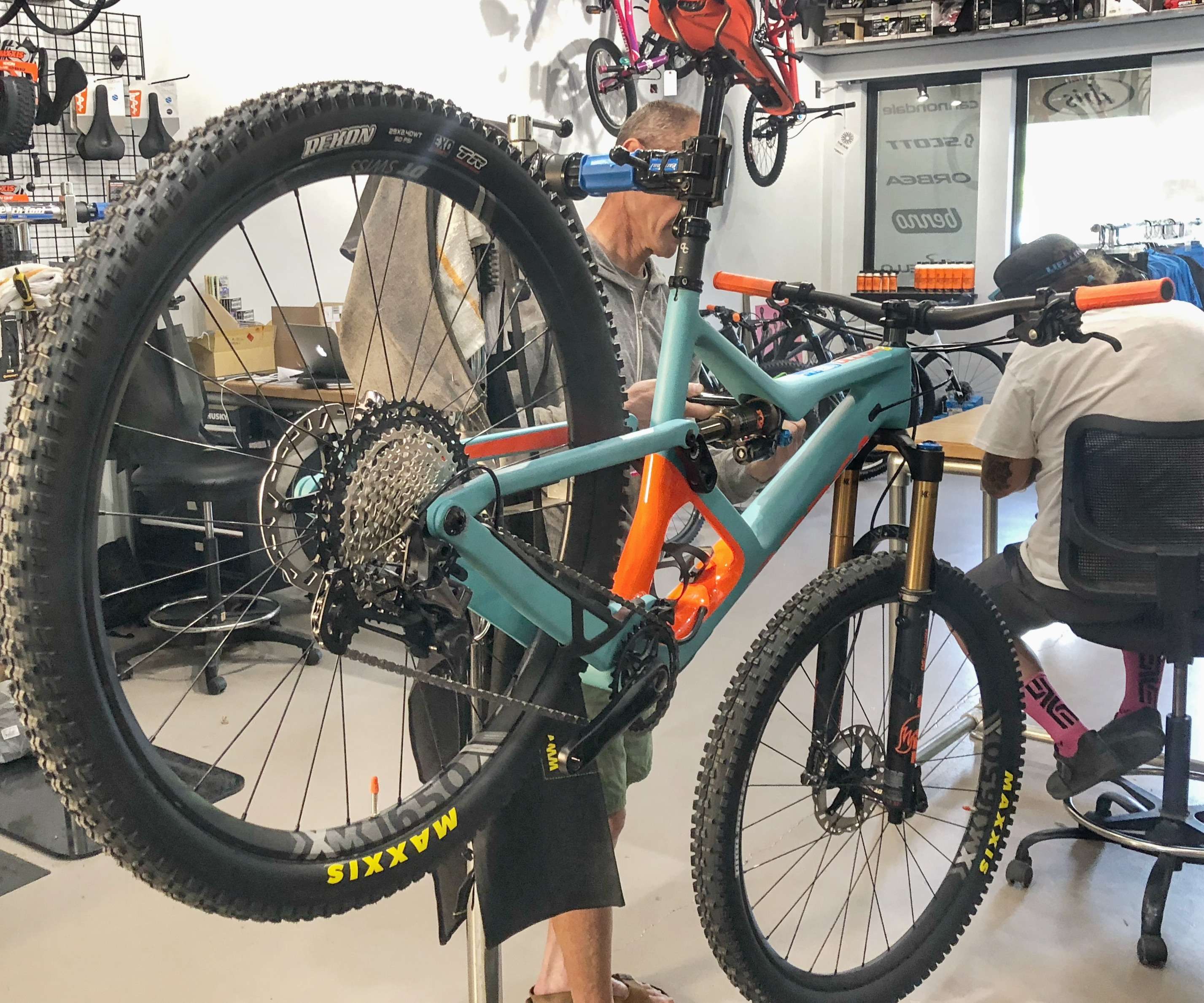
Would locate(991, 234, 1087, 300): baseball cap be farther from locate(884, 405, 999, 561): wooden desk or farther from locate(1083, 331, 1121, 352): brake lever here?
locate(1083, 331, 1121, 352): brake lever

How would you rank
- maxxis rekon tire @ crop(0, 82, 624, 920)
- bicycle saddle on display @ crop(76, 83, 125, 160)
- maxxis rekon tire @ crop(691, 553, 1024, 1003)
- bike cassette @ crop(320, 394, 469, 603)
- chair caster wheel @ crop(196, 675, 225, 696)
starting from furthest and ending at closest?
bicycle saddle on display @ crop(76, 83, 125, 160), chair caster wheel @ crop(196, 675, 225, 696), maxxis rekon tire @ crop(691, 553, 1024, 1003), bike cassette @ crop(320, 394, 469, 603), maxxis rekon tire @ crop(0, 82, 624, 920)

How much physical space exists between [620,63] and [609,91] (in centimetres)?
24

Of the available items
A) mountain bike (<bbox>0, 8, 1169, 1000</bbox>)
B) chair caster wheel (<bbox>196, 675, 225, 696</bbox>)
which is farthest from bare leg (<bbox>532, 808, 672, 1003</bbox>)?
chair caster wheel (<bbox>196, 675, 225, 696</bbox>)

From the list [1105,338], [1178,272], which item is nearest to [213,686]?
[1105,338]

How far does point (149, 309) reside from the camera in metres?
0.82

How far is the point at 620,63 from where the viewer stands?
6543mm

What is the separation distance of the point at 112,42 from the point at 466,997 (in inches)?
147

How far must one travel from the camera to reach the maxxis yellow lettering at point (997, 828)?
68.3 inches

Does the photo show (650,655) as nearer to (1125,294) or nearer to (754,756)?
(754,756)

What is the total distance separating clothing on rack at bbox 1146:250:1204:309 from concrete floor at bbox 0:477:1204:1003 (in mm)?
4293

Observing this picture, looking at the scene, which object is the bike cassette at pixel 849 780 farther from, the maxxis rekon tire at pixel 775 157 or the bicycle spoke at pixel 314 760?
the maxxis rekon tire at pixel 775 157

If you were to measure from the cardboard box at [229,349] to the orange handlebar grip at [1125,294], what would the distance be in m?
3.10

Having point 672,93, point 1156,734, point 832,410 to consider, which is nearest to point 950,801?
point 1156,734

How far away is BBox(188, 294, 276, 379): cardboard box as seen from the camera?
13.2ft
